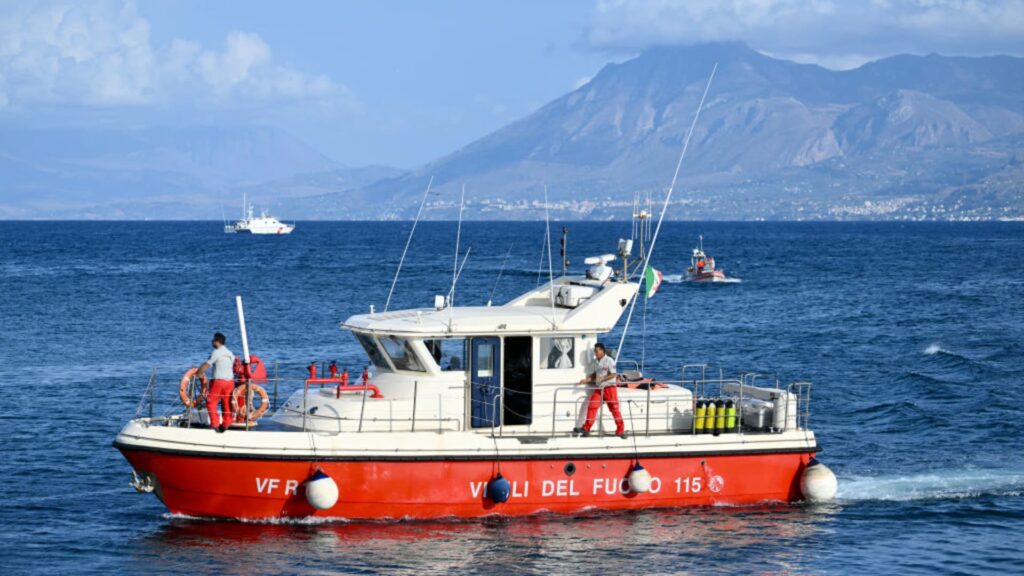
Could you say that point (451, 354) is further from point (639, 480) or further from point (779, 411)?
point (779, 411)

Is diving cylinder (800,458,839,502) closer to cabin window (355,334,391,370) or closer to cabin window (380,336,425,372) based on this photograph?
cabin window (380,336,425,372)

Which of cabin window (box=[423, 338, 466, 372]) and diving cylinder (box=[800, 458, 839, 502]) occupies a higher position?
cabin window (box=[423, 338, 466, 372])

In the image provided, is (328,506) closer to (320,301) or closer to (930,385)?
(930,385)

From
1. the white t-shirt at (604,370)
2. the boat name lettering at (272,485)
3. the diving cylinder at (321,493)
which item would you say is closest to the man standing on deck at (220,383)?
the boat name lettering at (272,485)

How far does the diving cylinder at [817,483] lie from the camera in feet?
71.6

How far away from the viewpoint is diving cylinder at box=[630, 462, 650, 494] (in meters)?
21.0

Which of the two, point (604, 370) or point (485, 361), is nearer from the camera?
point (485, 361)

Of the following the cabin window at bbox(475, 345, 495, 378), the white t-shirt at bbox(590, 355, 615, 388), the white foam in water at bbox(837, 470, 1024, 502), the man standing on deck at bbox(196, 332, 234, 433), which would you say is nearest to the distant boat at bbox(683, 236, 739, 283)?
the white foam in water at bbox(837, 470, 1024, 502)

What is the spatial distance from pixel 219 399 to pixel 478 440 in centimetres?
385

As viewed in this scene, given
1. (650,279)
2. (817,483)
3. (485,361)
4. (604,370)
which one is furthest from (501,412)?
(817,483)

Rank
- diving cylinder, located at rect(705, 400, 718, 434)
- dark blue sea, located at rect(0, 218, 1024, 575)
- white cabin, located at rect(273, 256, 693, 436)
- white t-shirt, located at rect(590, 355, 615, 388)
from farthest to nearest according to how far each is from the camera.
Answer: diving cylinder, located at rect(705, 400, 718, 434), white t-shirt, located at rect(590, 355, 615, 388), white cabin, located at rect(273, 256, 693, 436), dark blue sea, located at rect(0, 218, 1024, 575)

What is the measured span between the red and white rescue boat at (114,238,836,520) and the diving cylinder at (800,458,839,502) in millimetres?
22

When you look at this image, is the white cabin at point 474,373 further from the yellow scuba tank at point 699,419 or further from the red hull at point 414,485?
the red hull at point 414,485

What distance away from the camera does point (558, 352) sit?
21.7 meters
